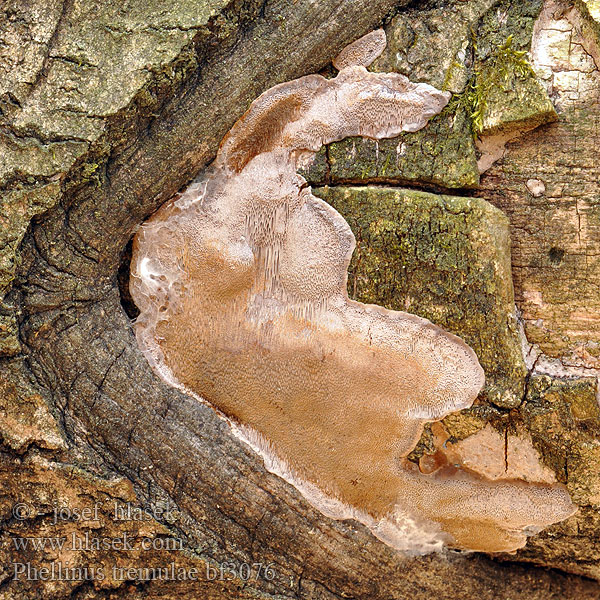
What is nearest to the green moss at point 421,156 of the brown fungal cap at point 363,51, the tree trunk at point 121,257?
the tree trunk at point 121,257

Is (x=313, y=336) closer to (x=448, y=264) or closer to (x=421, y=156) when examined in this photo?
(x=448, y=264)

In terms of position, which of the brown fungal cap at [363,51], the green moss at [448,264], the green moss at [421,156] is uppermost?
the brown fungal cap at [363,51]

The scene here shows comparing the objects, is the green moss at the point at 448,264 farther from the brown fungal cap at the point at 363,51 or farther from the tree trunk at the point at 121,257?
the brown fungal cap at the point at 363,51

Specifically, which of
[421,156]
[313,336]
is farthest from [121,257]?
[421,156]

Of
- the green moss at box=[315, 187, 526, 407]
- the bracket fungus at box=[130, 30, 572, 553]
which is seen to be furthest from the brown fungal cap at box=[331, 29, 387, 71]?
the green moss at box=[315, 187, 526, 407]

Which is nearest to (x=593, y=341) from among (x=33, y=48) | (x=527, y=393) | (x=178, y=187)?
(x=527, y=393)

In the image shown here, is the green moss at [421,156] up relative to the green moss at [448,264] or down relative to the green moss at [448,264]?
up

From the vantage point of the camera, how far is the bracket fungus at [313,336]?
2.91m

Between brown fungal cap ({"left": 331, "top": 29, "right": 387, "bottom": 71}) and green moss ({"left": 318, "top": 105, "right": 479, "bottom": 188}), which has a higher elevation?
brown fungal cap ({"left": 331, "top": 29, "right": 387, "bottom": 71})

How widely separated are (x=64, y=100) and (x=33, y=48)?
0.85ft

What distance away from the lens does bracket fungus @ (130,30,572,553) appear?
9.54 ft

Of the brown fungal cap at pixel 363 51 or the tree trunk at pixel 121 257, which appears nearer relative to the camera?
the tree trunk at pixel 121 257

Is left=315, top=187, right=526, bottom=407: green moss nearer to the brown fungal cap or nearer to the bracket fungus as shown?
the bracket fungus

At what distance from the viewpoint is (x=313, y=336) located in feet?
9.71
